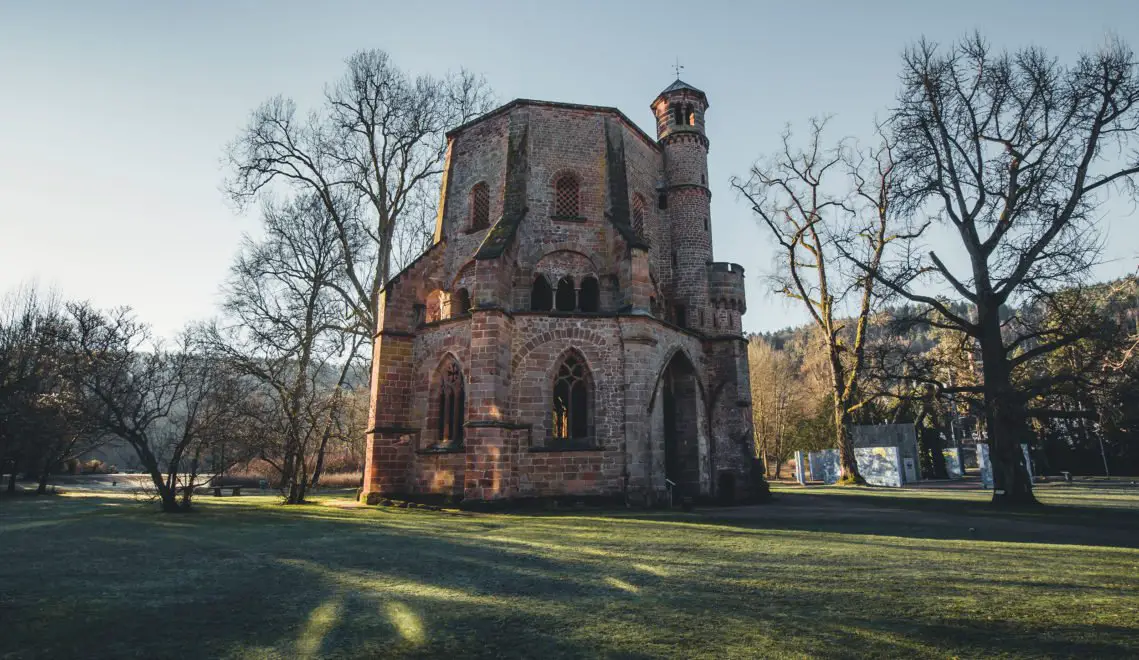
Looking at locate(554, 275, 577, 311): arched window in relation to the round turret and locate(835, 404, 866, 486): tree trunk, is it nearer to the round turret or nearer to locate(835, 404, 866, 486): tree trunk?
the round turret

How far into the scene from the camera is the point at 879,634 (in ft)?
13.2

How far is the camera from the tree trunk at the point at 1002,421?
14922 mm

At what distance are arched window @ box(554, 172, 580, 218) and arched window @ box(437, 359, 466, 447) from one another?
6.19 meters

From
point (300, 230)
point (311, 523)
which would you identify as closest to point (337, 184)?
point (300, 230)

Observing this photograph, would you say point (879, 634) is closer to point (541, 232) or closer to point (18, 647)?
point (18, 647)

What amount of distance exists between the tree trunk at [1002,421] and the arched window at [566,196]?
12.5 m

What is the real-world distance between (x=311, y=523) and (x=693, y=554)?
8.15m

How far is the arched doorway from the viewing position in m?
18.2

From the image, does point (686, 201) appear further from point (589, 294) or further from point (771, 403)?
point (771, 403)

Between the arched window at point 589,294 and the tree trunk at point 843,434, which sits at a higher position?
the arched window at point 589,294

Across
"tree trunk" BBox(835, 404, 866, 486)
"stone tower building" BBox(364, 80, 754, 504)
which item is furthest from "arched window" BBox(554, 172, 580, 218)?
"tree trunk" BBox(835, 404, 866, 486)

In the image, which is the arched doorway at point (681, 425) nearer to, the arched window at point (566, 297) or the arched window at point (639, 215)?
the arched window at point (566, 297)

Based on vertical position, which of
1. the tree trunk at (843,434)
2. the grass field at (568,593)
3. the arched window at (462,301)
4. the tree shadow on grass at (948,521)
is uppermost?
the arched window at (462,301)

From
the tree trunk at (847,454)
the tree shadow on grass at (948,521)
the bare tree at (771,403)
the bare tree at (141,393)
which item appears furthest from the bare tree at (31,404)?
the bare tree at (771,403)
